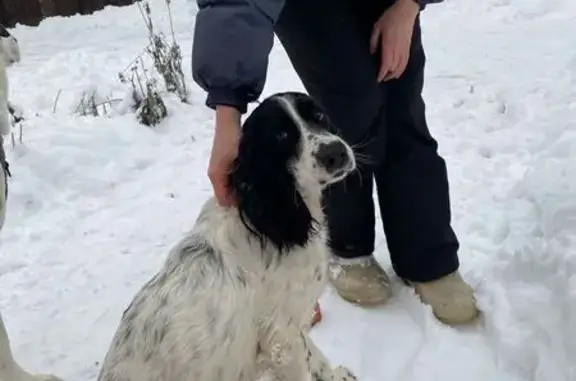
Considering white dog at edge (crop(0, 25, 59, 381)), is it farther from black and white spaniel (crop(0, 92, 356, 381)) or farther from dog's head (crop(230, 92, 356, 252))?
dog's head (crop(230, 92, 356, 252))

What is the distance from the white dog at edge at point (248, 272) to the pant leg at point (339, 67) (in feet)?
1.36

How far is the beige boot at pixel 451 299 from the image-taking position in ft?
10.3

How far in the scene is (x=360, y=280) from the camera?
3338mm

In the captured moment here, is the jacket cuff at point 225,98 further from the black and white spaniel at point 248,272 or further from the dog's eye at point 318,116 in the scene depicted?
the dog's eye at point 318,116

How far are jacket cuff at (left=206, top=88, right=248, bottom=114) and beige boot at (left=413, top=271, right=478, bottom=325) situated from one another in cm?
130

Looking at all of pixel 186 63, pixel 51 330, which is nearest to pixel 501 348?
pixel 51 330

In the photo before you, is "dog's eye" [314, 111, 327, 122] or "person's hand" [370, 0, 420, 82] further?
"person's hand" [370, 0, 420, 82]

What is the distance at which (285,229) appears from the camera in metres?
2.46

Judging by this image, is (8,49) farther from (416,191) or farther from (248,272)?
(416,191)

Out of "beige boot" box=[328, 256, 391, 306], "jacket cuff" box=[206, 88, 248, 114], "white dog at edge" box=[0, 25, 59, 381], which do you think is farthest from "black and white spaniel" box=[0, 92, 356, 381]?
"beige boot" box=[328, 256, 391, 306]

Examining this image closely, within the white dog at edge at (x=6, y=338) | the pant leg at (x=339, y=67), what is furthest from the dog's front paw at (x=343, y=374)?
the white dog at edge at (x=6, y=338)

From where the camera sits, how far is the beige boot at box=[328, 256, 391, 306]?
3328 millimetres

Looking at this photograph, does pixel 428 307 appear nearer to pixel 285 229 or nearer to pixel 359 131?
pixel 359 131

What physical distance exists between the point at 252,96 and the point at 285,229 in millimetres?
405
